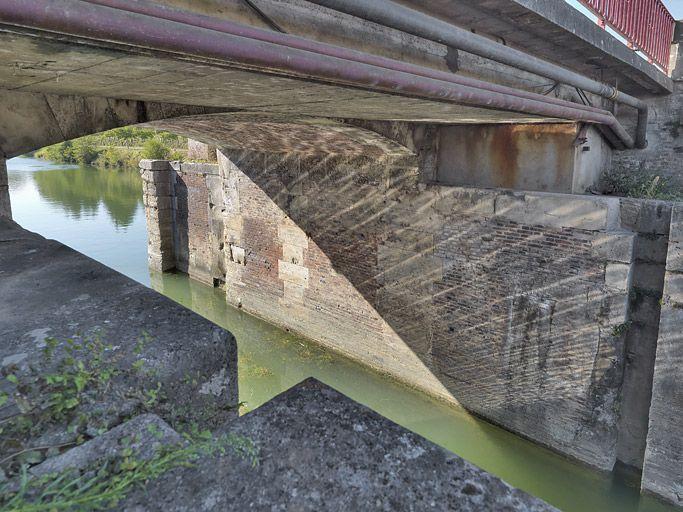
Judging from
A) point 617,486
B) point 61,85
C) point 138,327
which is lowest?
point 617,486

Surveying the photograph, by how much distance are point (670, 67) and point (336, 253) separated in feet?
18.5

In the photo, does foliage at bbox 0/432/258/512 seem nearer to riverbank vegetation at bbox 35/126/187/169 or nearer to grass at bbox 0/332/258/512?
grass at bbox 0/332/258/512

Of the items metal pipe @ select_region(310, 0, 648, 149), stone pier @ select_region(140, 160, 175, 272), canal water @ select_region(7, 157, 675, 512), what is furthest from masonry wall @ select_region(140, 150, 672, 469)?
stone pier @ select_region(140, 160, 175, 272)

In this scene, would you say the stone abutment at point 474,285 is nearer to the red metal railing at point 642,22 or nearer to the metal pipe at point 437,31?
the metal pipe at point 437,31

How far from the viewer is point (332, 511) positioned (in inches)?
42.8

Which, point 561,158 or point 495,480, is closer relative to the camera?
point 495,480

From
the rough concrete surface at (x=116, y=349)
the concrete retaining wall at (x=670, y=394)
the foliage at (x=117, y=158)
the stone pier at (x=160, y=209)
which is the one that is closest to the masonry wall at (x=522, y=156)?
the concrete retaining wall at (x=670, y=394)

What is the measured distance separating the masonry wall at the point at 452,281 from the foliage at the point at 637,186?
1528mm

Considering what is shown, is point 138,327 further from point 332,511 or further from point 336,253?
point 336,253

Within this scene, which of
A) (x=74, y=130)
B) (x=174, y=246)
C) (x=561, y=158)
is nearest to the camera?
(x=74, y=130)

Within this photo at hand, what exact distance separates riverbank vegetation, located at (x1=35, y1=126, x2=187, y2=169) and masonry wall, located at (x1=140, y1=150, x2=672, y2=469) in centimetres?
2127

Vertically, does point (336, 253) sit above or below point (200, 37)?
Answer: below

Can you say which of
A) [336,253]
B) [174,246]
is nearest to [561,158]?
[336,253]

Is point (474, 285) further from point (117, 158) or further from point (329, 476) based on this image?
point (117, 158)
